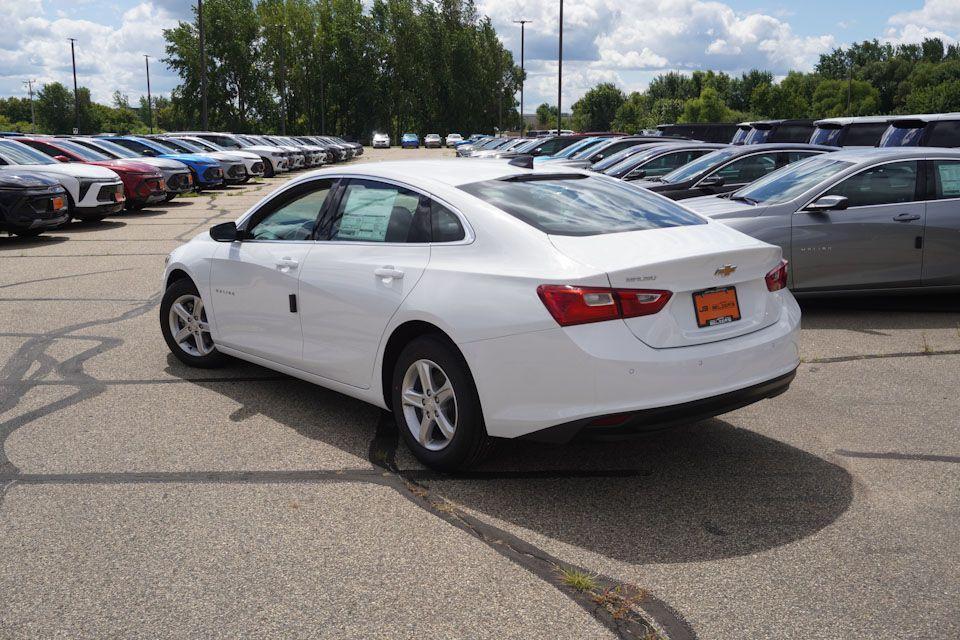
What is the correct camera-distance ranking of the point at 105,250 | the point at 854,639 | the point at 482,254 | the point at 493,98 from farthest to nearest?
the point at 493,98 → the point at 105,250 → the point at 482,254 → the point at 854,639

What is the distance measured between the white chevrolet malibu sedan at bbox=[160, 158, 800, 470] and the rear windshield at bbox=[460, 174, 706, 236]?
0.01m

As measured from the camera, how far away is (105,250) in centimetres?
1352

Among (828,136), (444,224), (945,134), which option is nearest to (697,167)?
(828,136)

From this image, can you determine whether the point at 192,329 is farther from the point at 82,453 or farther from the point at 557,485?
the point at 557,485

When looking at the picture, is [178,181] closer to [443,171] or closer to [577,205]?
[443,171]

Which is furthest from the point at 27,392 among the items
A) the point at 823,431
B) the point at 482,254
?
the point at 823,431

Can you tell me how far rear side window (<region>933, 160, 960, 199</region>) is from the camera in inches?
324

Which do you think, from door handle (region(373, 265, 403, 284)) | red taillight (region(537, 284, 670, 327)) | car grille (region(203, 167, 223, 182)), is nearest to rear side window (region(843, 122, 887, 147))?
door handle (region(373, 265, 403, 284))

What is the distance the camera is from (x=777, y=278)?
4.47m

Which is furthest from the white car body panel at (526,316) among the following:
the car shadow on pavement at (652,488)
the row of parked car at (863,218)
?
the row of parked car at (863,218)

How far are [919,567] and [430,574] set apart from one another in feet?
5.99

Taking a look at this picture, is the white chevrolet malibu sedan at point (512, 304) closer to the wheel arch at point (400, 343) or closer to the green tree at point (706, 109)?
the wheel arch at point (400, 343)

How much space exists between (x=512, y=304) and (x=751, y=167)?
878cm

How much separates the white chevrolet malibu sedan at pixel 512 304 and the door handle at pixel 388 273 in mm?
11
